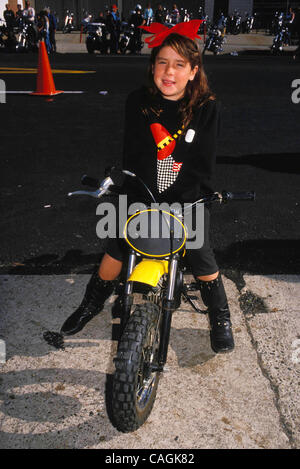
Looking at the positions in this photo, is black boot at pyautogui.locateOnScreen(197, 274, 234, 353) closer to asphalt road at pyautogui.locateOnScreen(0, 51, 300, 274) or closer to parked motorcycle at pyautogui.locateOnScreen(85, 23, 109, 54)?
asphalt road at pyautogui.locateOnScreen(0, 51, 300, 274)

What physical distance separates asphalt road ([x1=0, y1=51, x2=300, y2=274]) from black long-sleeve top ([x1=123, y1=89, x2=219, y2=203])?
157 centimetres

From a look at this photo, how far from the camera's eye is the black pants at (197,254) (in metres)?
2.88

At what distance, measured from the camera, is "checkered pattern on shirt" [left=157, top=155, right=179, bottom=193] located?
279cm

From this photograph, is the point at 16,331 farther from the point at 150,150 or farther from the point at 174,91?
the point at 174,91

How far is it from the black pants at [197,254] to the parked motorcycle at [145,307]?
306 mm

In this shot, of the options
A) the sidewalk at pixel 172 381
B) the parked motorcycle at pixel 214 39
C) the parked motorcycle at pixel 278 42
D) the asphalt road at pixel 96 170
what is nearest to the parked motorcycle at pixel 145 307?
the sidewalk at pixel 172 381

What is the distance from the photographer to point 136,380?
2285 mm

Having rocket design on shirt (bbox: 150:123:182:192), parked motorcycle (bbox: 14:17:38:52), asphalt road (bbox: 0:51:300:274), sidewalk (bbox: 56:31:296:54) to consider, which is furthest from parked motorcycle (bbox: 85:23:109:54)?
rocket design on shirt (bbox: 150:123:182:192)

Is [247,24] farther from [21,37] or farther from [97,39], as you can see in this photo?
[21,37]

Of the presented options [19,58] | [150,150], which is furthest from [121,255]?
[19,58]

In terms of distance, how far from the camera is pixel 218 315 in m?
3.24

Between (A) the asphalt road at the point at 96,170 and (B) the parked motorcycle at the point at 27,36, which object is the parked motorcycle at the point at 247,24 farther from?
(A) the asphalt road at the point at 96,170

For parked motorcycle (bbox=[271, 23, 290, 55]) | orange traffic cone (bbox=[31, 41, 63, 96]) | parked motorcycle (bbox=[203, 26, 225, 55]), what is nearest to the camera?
orange traffic cone (bbox=[31, 41, 63, 96])
